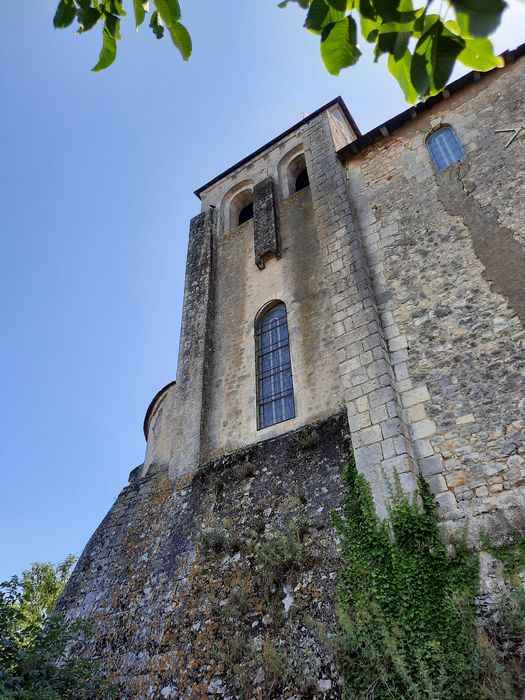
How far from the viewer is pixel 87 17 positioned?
266cm

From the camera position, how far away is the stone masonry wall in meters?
5.73

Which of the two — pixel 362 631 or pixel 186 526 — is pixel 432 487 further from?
pixel 186 526

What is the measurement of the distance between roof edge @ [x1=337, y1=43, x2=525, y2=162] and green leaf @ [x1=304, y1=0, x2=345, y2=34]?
7.20 m

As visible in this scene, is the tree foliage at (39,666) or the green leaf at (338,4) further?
the tree foliage at (39,666)

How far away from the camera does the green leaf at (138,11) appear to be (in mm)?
2658

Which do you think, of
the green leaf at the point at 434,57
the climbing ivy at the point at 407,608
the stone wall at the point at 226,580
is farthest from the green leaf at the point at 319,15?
the stone wall at the point at 226,580

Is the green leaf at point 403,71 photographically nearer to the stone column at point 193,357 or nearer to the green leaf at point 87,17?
the green leaf at point 87,17

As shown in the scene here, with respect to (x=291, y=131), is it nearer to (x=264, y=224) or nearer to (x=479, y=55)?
(x=264, y=224)

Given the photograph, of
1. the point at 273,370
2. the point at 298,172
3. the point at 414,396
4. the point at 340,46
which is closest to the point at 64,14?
the point at 340,46

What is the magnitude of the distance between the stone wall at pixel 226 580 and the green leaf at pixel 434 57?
5113mm

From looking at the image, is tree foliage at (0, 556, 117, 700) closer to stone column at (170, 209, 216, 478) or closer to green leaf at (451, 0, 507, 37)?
stone column at (170, 209, 216, 478)

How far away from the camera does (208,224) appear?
41.5ft

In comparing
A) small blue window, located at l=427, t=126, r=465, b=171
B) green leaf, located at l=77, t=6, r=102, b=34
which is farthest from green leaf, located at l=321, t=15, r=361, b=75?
small blue window, located at l=427, t=126, r=465, b=171

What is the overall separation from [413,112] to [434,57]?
8122mm
